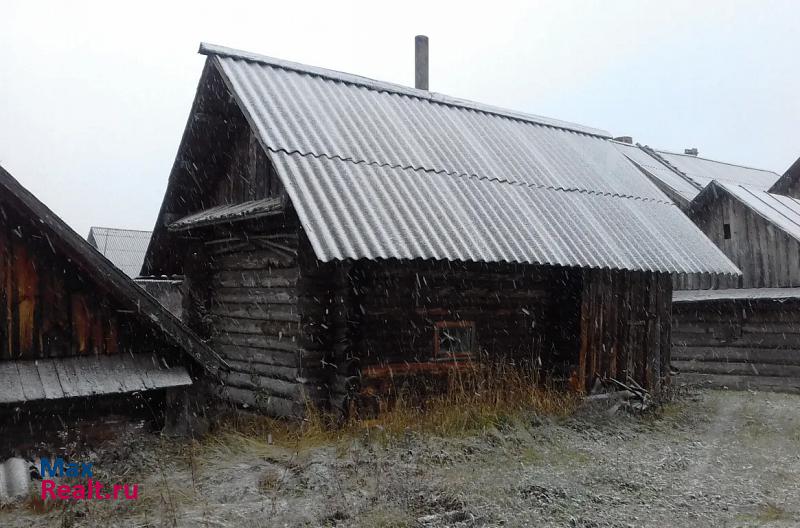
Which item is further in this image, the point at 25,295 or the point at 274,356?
Result: the point at 274,356

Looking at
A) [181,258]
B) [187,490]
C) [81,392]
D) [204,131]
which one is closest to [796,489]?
[187,490]

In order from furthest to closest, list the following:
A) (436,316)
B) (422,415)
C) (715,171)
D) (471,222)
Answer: (715,171)
(471,222)
(436,316)
(422,415)

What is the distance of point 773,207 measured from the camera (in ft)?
56.9

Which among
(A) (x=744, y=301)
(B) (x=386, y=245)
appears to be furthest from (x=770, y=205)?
(B) (x=386, y=245)

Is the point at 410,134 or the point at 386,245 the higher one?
the point at 410,134

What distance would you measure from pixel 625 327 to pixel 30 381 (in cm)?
883

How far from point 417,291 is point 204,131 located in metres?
4.18

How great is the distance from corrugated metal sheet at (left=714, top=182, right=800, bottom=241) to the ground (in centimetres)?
839

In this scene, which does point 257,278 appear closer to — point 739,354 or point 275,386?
point 275,386

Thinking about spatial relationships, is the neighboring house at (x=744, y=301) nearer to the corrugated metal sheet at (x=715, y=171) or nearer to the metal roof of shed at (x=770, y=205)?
the metal roof of shed at (x=770, y=205)

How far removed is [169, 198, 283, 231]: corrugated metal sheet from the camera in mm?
8945

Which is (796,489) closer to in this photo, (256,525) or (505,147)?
(256,525)

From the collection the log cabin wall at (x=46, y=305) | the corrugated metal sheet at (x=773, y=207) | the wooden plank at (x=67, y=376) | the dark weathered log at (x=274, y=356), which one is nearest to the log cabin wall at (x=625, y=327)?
the dark weathered log at (x=274, y=356)

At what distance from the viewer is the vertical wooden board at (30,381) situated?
575 cm
